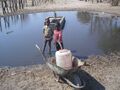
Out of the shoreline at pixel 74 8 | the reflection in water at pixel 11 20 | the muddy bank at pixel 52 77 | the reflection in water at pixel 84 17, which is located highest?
the shoreline at pixel 74 8

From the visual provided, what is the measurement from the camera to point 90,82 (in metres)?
10.6

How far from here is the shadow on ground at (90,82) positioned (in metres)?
10.2

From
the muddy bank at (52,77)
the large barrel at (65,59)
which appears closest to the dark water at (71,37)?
the muddy bank at (52,77)

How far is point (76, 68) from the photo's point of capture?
32.5 ft

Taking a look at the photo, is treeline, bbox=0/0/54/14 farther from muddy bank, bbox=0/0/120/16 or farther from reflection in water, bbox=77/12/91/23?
reflection in water, bbox=77/12/91/23

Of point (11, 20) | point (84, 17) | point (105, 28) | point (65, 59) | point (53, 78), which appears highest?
point (65, 59)

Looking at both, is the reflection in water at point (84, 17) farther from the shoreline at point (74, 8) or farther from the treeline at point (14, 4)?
the treeline at point (14, 4)

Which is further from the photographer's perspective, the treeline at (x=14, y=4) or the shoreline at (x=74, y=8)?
the treeline at (x=14, y=4)

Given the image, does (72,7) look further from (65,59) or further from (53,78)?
(65,59)

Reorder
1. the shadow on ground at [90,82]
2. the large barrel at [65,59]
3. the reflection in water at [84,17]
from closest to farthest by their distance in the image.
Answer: the shadow on ground at [90,82], the large barrel at [65,59], the reflection in water at [84,17]

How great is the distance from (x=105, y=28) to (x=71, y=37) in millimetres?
3394

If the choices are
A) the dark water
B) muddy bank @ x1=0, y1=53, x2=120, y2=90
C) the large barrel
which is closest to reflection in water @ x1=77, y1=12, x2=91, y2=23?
the dark water

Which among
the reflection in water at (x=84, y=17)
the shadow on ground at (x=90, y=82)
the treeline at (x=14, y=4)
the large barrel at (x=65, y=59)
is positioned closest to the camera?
the shadow on ground at (x=90, y=82)

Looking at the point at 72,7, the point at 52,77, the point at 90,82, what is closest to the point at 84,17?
the point at 72,7
